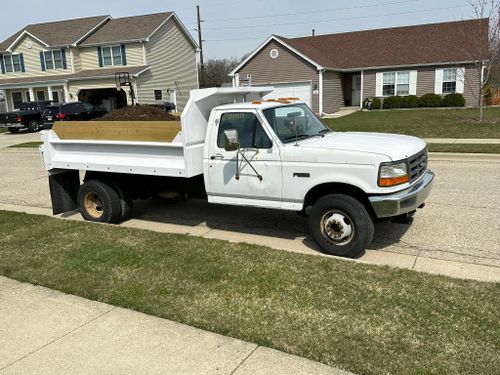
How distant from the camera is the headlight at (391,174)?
5.30 m

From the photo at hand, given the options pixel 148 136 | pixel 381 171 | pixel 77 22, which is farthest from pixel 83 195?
pixel 77 22

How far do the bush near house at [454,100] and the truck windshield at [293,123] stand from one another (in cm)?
2633

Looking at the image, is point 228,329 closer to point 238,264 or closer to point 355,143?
point 238,264

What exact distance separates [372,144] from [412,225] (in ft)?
6.01

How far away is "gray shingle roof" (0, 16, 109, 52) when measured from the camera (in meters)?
38.4

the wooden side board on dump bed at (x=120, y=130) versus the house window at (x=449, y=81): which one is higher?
the house window at (x=449, y=81)

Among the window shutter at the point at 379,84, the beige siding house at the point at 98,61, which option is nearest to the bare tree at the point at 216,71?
the beige siding house at the point at 98,61

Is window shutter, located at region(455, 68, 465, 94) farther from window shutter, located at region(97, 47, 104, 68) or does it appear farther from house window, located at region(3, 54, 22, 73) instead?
house window, located at region(3, 54, 22, 73)

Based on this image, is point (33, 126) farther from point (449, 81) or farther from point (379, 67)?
point (449, 81)

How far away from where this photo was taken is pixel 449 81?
30.8m

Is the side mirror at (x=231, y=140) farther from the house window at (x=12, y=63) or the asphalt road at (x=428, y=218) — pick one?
the house window at (x=12, y=63)

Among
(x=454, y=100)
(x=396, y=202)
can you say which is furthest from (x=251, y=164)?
(x=454, y=100)

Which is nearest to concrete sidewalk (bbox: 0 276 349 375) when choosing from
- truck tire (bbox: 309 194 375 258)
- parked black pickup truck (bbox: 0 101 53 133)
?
truck tire (bbox: 309 194 375 258)

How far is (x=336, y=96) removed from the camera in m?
33.2
